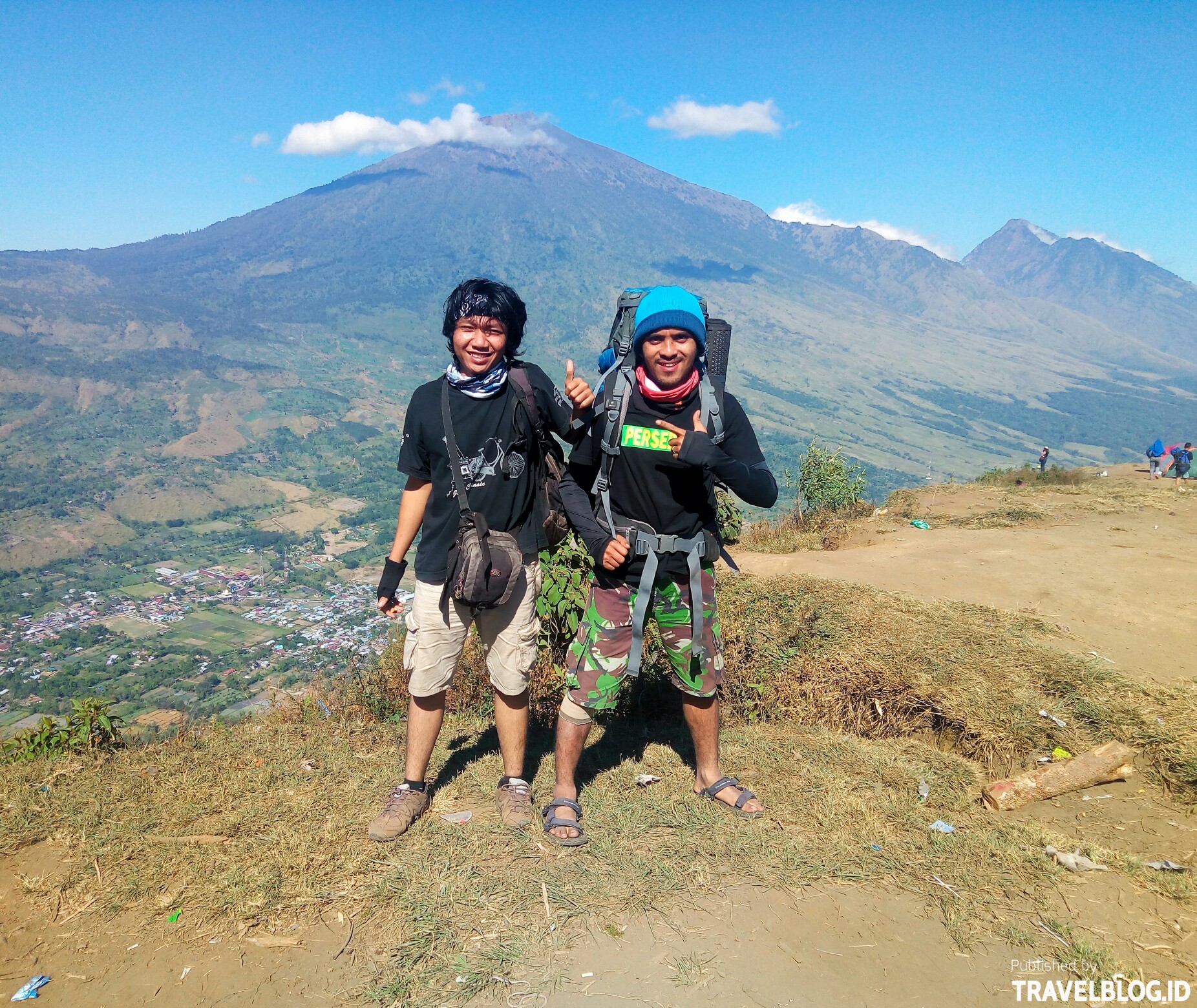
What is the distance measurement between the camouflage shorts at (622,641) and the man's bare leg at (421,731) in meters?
0.60

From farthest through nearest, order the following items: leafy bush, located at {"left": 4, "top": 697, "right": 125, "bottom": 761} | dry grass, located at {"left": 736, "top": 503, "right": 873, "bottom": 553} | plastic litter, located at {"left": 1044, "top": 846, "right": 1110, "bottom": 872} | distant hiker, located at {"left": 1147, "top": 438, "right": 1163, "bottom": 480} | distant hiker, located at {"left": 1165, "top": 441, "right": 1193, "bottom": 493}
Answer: distant hiker, located at {"left": 1147, "top": 438, "right": 1163, "bottom": 480}
distant hiker, located at {"left": 1165, "top": 441, "right": 1193, "bottom": 493}
dry grass, located at {"left": 736, "top": 503, "right": 873, "bottom": 553}
leafy bush, located at {"left": 4, "top": 697, "right": 125, "bottom": 761}
plastic litter, located at {"left": 1044, "top": 846, "right": 1110, "bottom": 872}

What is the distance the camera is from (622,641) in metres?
2.78

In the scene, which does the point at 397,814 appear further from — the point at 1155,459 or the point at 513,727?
the point at 1155,459

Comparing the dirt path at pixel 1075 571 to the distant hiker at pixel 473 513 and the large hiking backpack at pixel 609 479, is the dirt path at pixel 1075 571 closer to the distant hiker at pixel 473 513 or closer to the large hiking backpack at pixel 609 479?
the large hiking backpack at pixel 609 479

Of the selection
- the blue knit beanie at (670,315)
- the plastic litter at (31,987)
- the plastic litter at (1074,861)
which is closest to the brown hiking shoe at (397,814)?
the plastic litter at (31,987)

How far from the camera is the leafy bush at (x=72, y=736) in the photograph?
347 centimetres

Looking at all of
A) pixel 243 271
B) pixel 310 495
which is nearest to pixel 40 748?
pixel 310 495

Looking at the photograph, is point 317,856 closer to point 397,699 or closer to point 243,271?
point 397,699

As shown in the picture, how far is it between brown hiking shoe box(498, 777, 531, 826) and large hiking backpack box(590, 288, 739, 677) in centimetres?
77

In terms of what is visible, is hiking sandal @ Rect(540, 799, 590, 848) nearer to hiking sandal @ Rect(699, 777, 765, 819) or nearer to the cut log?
hiking sandal @ Rect(699, 777, 765, 819)

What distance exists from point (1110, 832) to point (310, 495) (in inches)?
2940

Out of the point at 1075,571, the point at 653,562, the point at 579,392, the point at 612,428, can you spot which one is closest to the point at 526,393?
the point at 579,392

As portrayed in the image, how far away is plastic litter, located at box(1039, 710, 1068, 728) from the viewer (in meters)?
3.51

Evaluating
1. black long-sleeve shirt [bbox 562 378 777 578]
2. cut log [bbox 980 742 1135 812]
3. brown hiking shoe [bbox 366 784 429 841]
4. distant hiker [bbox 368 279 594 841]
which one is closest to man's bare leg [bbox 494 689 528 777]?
distant hiker [bbox 368 279 594 841]
